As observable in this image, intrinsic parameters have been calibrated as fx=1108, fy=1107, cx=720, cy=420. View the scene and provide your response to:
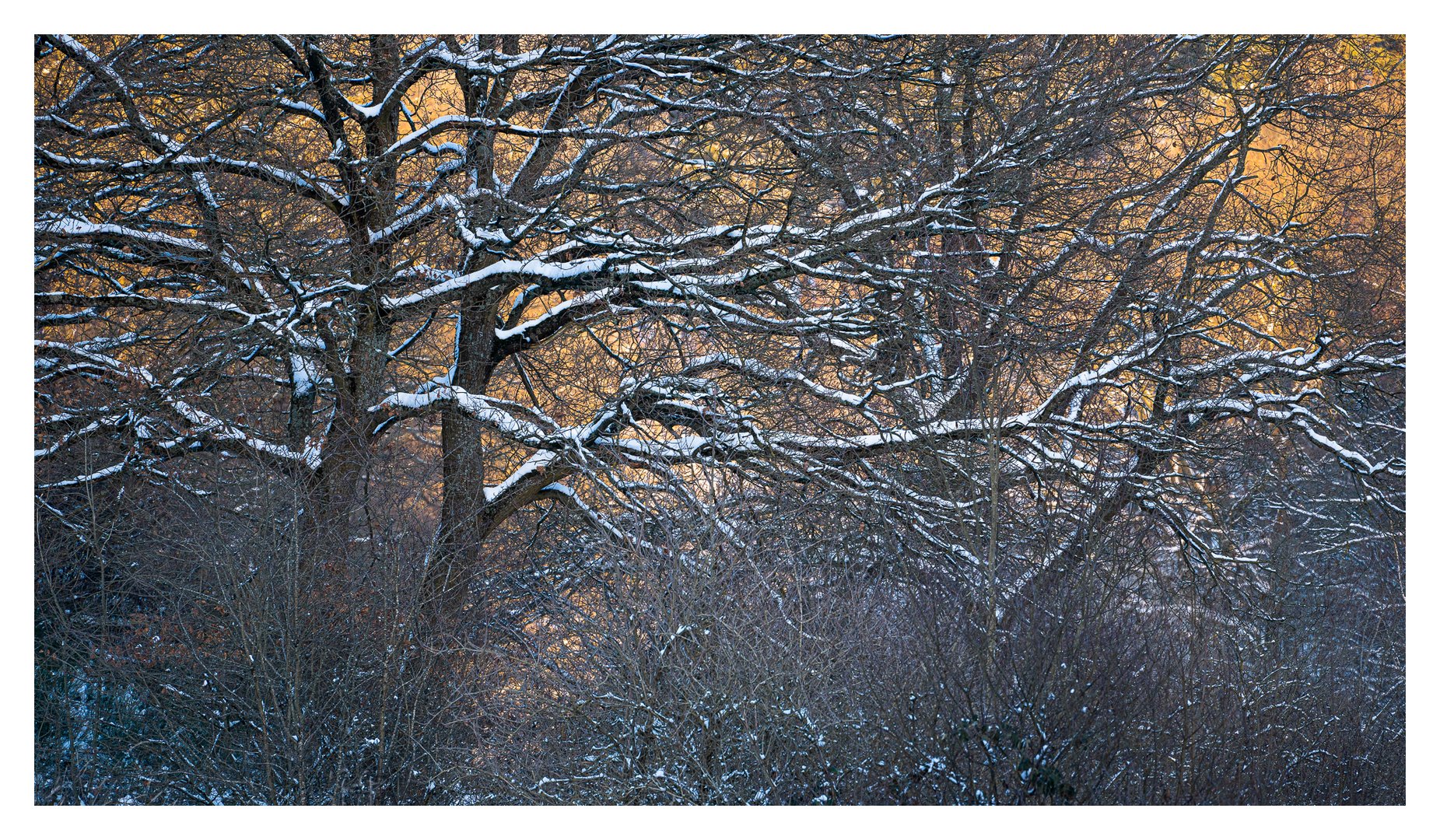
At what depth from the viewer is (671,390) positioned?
714cm

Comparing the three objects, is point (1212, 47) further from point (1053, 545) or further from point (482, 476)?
point (482, 476)

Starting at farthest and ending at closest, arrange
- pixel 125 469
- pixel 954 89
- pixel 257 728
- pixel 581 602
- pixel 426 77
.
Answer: pixel 426 77 < pixel 954 89 < pixel 125 469 < pixel 581 602 < pixel 257 728

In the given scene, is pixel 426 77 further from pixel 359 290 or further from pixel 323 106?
pixel 359 290

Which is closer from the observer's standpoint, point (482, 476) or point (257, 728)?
point (257, 728)

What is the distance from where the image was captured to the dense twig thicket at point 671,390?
544 cm

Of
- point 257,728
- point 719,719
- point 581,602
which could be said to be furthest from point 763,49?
point 257,728

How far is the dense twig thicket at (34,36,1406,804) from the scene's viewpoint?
17.8ft

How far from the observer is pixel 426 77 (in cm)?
803

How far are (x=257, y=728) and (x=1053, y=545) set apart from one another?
4066 mm

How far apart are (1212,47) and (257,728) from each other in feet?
24.7

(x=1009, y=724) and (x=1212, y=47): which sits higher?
(x=1212, y=47)

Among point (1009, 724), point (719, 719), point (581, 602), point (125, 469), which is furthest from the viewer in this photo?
point (125, 469)

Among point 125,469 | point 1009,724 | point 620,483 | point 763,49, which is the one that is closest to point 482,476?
point 620,483

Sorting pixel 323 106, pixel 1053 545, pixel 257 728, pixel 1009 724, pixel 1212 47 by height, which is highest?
pixel 1212 47
